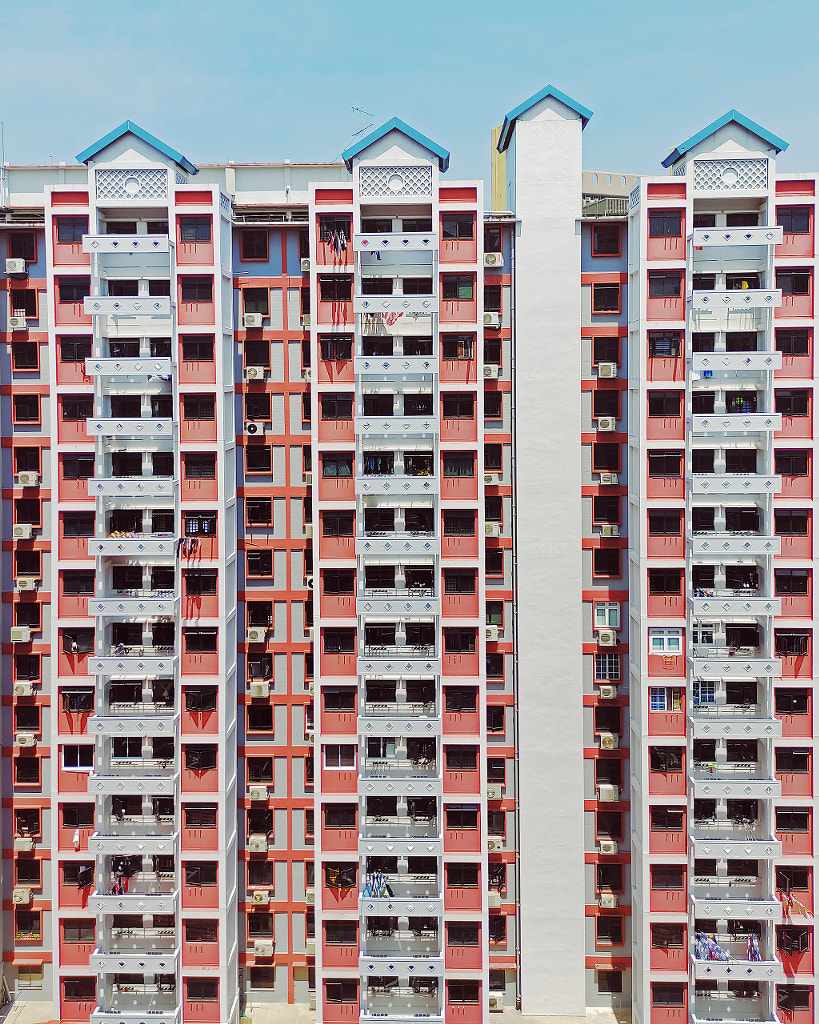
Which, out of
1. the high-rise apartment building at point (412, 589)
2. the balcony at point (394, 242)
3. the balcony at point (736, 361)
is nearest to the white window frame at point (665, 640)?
the high-rise apartment building at point (412, 589)

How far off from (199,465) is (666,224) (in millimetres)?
14323

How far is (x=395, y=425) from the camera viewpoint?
21.9m

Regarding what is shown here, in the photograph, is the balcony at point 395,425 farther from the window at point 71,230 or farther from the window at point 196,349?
the window at point 71,230

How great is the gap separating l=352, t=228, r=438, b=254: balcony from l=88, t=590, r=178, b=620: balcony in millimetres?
10654

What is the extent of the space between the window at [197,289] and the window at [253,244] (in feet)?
5.97

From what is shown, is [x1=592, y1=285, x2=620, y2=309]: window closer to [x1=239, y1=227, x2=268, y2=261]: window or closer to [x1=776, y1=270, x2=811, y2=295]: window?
[x1=776, y1=270, x2=811, y2=295]: window

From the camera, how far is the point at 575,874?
2316 cm

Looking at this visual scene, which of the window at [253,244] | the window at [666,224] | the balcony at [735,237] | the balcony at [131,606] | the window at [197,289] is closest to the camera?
the balcony at [735,237]

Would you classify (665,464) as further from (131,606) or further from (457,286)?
(131,606)

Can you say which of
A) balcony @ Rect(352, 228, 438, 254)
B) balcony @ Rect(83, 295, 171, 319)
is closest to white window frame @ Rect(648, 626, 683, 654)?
balcony @ Rect(352, 228, 438, 254)

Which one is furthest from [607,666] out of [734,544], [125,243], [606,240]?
[125,243]

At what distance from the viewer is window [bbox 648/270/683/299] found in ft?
72.3

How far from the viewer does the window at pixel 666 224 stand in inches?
866

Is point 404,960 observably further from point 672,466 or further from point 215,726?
point 672,466
